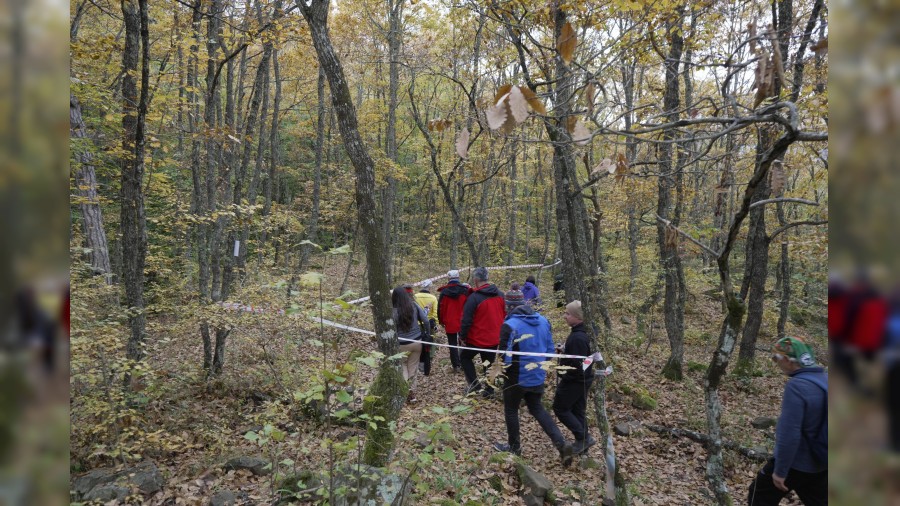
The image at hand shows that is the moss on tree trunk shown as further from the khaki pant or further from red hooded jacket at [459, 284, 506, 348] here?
red hooded jacket at [459, 284, 506, 348]

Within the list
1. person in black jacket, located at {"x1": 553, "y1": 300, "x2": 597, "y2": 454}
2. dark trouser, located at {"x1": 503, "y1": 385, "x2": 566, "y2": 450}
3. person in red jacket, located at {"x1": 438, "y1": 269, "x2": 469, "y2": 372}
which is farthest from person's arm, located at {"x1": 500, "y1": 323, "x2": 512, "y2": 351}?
person in red jacket, located at {"x1": 438, "y1": 269, "x2": 469, "y2": 372}

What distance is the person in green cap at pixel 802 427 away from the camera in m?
3.39

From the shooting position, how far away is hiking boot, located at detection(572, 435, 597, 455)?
590cm

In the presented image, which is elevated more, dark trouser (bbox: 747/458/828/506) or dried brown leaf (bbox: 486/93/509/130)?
dried brown leaf (bbox: 486/93/509/130)

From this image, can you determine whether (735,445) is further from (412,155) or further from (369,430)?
(412,155)

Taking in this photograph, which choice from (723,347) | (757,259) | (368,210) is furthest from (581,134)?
(757,259)

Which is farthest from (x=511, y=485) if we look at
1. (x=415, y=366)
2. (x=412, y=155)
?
(x=412, y=155)

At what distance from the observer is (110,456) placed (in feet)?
17.2

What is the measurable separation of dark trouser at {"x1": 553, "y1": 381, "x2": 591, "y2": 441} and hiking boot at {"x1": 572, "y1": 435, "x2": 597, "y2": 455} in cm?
4

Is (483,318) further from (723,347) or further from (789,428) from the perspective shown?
(789,428)

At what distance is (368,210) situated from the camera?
4.94m

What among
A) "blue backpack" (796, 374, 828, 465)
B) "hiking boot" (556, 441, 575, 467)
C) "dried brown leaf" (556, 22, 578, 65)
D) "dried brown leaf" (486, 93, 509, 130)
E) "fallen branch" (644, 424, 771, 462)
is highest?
"dried brown leaf" (556, 22, 578, 65)
